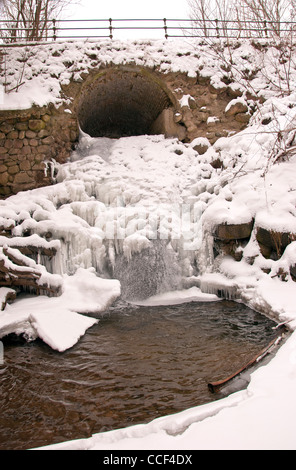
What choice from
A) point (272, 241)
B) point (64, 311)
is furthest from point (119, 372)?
point (272, 241)

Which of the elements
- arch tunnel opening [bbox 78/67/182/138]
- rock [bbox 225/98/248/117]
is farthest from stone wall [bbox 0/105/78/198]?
rock [bbox 225/98/248/117]

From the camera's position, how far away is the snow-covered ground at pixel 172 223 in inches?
73.4

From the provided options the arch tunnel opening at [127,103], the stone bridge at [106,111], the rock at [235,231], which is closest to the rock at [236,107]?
the stone bridge at [106,111]

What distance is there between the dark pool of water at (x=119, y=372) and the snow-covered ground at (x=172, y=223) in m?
0.34

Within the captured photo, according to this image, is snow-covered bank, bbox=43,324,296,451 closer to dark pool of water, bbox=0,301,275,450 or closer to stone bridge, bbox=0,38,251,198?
dark pool of water, bbox=0,301,275,450

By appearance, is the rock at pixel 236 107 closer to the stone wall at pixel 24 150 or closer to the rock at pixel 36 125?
the stone wall at pixel 24 150

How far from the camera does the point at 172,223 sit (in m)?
6.25

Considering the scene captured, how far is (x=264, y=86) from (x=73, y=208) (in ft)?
21.1

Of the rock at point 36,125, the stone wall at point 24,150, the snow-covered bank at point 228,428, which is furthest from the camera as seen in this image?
the rock at point 36,125

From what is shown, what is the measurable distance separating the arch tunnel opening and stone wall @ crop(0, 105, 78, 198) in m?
1.72

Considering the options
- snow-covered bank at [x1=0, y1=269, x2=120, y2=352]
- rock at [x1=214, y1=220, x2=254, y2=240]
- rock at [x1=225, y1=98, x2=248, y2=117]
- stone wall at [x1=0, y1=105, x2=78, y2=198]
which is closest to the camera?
snow-covered bank at [x1=0, y1=269, x2=120, y2=352]

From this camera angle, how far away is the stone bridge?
23.6 ft

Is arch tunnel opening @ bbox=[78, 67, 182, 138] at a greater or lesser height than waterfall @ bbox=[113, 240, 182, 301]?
greater
